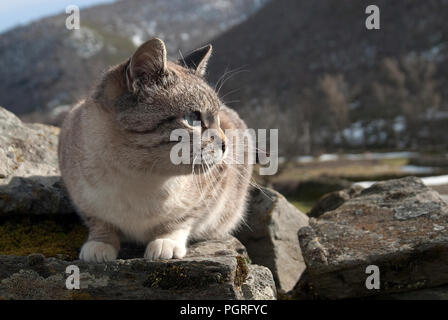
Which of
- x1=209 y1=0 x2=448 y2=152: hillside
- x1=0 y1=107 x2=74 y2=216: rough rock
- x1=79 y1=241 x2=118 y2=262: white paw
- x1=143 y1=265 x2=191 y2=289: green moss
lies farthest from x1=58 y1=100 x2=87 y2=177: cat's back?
x1=209 y1=0 x2=448 y2=152: hillside

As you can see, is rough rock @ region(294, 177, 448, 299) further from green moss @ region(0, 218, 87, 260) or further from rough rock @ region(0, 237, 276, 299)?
green moss @ region(0, 218, 87, 260)

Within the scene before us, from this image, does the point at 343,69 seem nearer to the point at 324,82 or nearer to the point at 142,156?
the point at 324,82

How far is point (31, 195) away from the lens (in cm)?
600

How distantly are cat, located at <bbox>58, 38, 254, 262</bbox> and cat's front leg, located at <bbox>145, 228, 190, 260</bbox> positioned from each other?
0.01 m

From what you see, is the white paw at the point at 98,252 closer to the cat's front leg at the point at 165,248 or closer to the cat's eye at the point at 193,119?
the cat's front leg at the point at 165,248

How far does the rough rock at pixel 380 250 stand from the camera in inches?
199

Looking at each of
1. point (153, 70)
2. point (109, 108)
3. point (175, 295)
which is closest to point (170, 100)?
point (153, 70)

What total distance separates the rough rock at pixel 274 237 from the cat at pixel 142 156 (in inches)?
88.9

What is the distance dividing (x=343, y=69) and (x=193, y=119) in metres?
124

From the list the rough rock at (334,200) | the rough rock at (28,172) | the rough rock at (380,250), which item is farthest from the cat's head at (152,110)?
the rough rock at (334,200)

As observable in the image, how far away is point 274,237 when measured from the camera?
7.34m

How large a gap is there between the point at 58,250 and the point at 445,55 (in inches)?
4461

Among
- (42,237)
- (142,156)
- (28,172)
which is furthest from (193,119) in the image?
(28,172)

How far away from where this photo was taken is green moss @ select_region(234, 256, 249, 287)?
433cm
